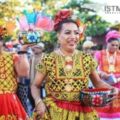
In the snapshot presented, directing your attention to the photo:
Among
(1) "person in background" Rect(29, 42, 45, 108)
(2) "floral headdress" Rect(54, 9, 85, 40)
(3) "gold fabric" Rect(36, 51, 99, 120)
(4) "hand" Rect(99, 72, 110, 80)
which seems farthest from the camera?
(4) "hand" Rect(99, 72, 110, 80)

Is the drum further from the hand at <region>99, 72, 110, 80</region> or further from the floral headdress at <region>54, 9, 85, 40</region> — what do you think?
the floral headdress at <region>54, 9, 85, 40</region>

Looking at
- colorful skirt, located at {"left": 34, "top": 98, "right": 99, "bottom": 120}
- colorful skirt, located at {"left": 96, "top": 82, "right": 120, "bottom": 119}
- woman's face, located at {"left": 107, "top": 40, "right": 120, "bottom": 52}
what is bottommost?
colorful skirt, located at {"left": 96, "top": 82, "right": 120, "bottom": 119}

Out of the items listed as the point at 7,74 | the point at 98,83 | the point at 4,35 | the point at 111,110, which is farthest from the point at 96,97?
the point at 4,35

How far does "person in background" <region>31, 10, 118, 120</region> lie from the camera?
3.54 metres

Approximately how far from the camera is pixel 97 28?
3.89 metres

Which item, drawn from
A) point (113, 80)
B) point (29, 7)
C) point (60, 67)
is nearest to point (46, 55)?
point (60, 67)

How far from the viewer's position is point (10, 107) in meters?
3.74

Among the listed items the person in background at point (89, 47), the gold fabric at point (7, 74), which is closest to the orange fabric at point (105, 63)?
the person in background at point (89, 47)

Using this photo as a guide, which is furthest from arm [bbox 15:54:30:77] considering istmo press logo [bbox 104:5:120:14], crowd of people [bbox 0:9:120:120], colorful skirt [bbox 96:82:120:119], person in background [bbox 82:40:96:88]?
istmo press logo [bbox 104:5:120:14]

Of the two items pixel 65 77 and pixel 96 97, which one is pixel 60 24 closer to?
pixel 65 77

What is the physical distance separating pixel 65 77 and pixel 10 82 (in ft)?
1.64

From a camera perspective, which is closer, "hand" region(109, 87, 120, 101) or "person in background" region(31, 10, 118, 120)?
"person in background" region(31, 10, 118, 120)

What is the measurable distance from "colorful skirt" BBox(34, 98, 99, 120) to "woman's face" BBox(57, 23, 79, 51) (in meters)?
0.47

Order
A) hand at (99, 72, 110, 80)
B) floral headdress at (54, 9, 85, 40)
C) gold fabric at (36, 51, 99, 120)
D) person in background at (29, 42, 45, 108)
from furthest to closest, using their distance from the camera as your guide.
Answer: hand at (99, 72, 110, 80) → person in background at (29, 42, 45, 108) → floral headdress at (54, 9, 85, 40) → gold fabric at (36, 51, 99, 120)
